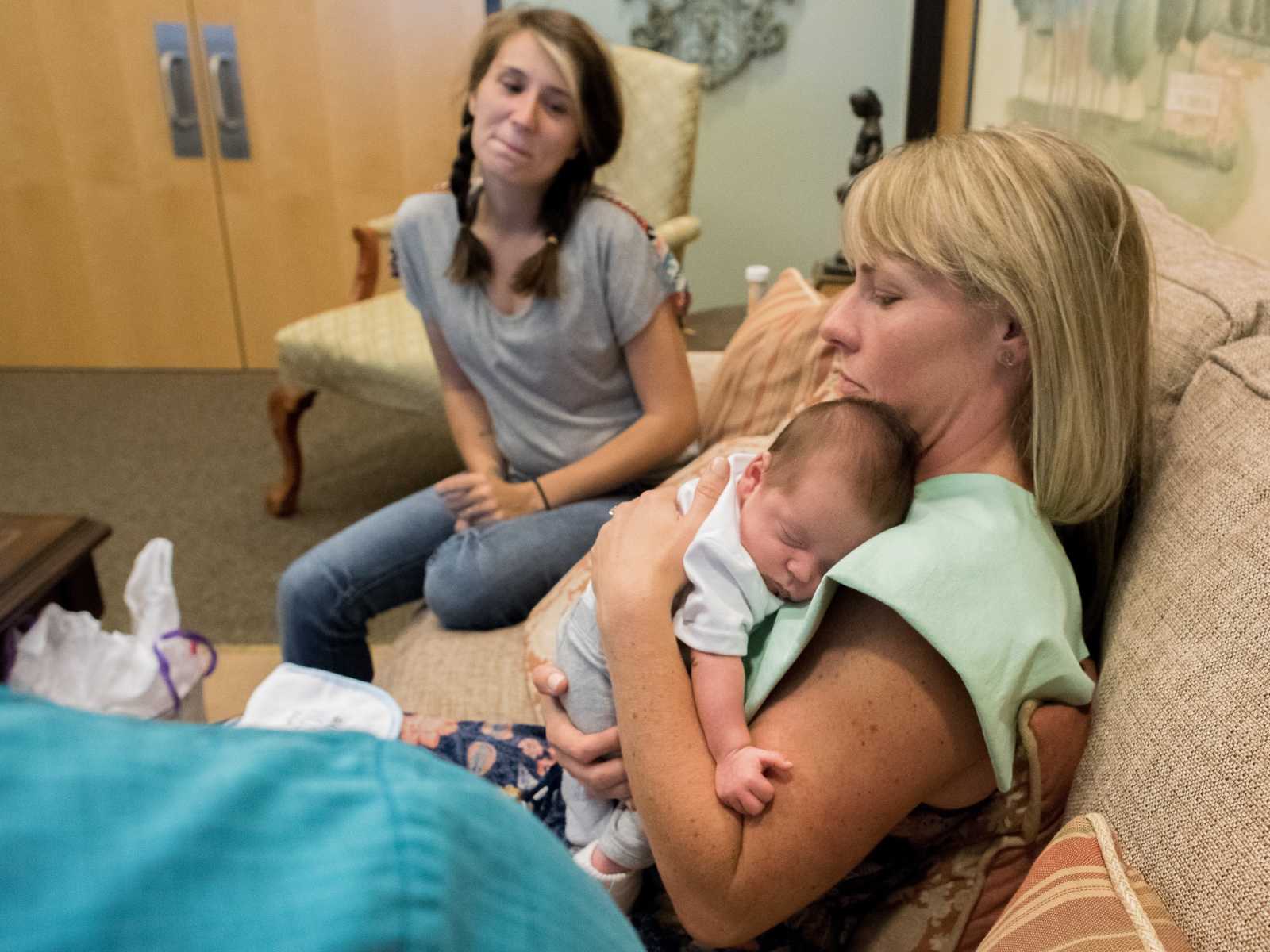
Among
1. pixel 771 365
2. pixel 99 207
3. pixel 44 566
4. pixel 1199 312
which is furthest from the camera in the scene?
pixel 99 207

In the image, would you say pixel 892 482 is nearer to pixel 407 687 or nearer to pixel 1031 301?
pixel 1031 301

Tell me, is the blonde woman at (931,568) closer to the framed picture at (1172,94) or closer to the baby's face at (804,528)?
the baby's face at (804,528)

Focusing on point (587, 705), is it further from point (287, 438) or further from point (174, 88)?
point (174, 88)

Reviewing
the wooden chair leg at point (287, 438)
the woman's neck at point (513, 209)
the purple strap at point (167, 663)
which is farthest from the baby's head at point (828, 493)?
the wooden chair leg at point (287, 438)

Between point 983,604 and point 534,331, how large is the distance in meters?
1.09

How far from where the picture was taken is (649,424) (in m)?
1.77

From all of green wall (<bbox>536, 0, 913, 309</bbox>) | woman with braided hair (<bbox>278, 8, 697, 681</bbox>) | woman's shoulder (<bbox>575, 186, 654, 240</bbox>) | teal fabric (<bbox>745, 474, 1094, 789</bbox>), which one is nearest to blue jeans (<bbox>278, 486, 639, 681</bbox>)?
woman with braided hair (<bbox>278, 8, 697, 681</bbox>)

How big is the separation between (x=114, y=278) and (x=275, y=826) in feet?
14.7

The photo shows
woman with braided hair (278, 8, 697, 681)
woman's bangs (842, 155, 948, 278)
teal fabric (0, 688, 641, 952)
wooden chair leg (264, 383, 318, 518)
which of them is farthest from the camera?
wooden chair leg (264, 383, 318, 518)

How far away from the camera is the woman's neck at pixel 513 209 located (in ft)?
5.85

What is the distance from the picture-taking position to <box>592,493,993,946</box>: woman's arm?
84cm

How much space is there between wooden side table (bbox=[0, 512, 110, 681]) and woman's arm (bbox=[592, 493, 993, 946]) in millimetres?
1200

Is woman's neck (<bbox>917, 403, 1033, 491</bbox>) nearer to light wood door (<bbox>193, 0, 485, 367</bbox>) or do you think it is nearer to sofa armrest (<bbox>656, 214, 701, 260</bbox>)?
sofa armrest (<bbox>656, 214, 701, 260</bbox>)

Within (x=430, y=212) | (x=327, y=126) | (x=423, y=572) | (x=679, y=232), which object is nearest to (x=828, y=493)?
(x=423, y=572)
